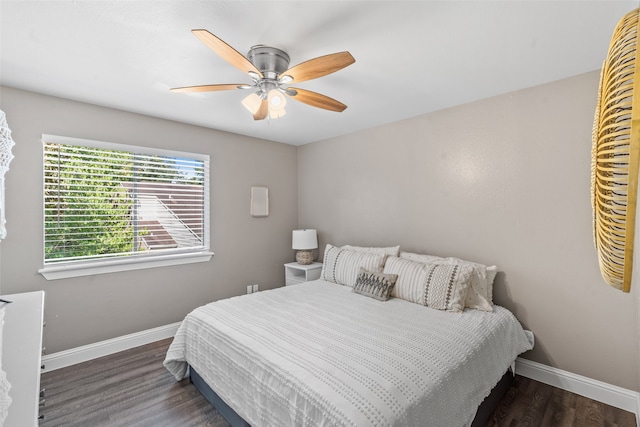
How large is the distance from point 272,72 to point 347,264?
6.66 feet

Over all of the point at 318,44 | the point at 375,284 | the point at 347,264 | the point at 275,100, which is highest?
the point at 318,44

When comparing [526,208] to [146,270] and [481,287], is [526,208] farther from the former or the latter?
[146,270]

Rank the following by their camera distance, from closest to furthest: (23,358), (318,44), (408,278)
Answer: (23,358), (318,44), (408,278)

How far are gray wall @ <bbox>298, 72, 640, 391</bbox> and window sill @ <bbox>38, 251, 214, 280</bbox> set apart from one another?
2258 mm

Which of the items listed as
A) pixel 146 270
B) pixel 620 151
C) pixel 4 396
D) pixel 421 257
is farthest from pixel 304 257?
pixel 620 151

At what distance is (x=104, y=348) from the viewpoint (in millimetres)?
2836

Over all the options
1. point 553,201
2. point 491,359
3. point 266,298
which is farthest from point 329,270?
point 553,201

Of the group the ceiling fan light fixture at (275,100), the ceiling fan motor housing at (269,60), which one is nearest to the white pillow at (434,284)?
the ceiling fan light fixture at (275,100)

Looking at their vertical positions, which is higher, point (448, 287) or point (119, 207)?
point (119, 207)

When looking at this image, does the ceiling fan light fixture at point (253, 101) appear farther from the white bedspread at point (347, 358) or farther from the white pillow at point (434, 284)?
the white pillow at point (434, 284)

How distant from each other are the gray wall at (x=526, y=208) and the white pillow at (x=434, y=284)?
0.45m

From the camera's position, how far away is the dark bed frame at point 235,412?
1.84 meters

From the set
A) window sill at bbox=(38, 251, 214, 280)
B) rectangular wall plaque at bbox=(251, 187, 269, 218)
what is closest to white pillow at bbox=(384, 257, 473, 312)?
rectangular wall plaque at bbox=(251, 187, 269, 218)

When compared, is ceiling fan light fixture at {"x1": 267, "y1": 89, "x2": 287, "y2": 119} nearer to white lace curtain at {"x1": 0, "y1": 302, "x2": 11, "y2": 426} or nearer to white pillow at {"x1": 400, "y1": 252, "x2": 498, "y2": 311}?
white lace curtain at {"x1": 0, "y1": 302, "x2": 11, "y2": 426}
